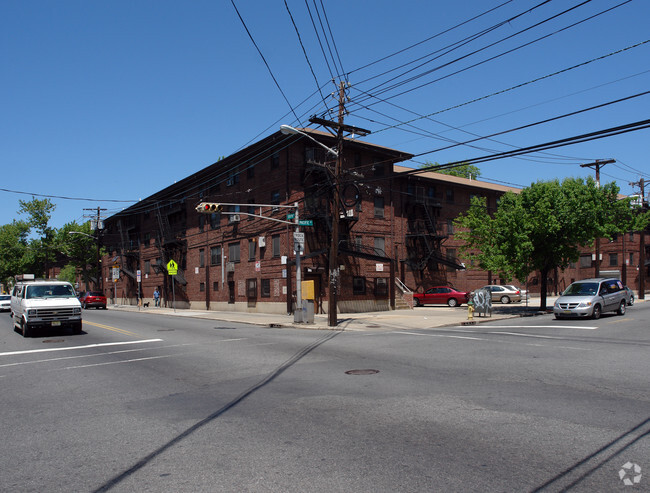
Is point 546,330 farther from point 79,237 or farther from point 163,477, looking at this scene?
point 79,237

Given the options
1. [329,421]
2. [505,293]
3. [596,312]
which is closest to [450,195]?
[505,293]

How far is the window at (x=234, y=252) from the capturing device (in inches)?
1457

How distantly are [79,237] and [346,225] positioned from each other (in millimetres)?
45670

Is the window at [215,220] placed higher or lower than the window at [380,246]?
higher

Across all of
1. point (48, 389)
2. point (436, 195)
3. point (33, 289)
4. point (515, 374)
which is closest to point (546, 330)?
point (515, 374)

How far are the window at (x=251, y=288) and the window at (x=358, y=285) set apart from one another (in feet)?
23.6

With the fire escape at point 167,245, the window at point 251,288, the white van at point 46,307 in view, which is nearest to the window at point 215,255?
the window at point 251,288

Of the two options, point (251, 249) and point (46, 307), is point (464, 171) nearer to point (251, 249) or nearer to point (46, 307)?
point (251, 249)

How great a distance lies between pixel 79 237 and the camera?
6419 centimetres

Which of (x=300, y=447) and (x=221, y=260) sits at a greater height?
(x=221, y=260)

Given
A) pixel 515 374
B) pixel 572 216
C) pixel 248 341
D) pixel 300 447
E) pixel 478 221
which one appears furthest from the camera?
pixel 478 221

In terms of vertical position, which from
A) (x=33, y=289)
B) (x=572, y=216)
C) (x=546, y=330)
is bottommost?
(x=546, y=330)

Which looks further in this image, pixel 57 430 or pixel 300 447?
pixel 57 430

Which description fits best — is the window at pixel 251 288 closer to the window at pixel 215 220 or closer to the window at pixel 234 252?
the window at pixel 234 252
